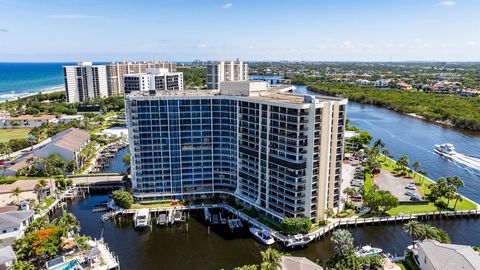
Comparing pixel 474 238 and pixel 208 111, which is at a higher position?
pixel 208 111

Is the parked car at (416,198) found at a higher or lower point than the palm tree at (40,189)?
lower

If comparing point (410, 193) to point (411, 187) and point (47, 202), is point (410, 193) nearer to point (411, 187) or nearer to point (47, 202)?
point (411, 187)

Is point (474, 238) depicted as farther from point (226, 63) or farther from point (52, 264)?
point (226, 63)

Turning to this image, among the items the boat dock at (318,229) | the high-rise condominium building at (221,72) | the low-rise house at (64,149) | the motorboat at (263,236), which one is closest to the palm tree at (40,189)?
the boat dock at (318,229)

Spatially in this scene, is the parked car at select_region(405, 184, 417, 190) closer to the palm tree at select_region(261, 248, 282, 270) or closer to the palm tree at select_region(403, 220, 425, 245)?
the palm tree at select_region(403, 220, 425, 245)

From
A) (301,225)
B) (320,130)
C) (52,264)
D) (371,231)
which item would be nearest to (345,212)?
(371,231)

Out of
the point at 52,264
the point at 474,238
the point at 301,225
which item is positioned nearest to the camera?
the point at 52,264

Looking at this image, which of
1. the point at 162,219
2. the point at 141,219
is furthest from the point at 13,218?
the point at 162,219

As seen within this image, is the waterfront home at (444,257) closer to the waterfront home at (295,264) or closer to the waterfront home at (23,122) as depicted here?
the waterfront home at (295,264)
